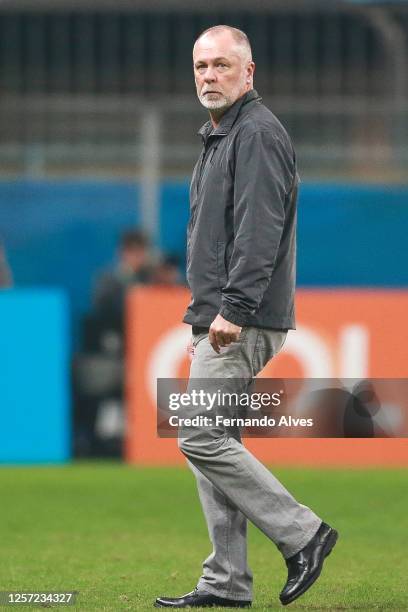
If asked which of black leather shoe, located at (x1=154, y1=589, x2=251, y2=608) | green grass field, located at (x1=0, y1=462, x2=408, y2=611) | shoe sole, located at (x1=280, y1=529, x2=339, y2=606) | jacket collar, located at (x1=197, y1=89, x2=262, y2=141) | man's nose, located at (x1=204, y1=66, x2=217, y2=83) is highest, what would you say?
man's nose, located at (x1=204, y1=66, x2=217, y2=83)

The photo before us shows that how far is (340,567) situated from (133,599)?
4.88ft

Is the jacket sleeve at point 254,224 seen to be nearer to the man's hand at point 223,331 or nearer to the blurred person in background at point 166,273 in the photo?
the man's hand at point 223,331

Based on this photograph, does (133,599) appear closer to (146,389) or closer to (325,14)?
(146,389)

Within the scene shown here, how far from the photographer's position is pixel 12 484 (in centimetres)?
1076

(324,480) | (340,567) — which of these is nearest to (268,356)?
(340,567)

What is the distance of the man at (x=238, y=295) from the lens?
552 centimetres

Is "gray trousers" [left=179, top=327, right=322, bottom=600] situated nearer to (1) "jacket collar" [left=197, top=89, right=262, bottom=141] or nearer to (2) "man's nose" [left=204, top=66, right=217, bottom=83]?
(1) "jacket collar" [left=197, top=89, right=262, bottom=141]

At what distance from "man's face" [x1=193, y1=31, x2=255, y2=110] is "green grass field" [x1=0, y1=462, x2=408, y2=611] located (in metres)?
1.97

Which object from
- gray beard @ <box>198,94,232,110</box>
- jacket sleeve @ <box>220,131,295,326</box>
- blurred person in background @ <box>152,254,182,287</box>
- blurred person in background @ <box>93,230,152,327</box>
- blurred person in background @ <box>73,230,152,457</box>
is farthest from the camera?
blurred person in background @ <box>152,254,182,287</box>

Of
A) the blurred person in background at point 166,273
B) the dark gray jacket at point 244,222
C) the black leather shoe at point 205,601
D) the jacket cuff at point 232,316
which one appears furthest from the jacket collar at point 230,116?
the blurred person in background at point 166,273

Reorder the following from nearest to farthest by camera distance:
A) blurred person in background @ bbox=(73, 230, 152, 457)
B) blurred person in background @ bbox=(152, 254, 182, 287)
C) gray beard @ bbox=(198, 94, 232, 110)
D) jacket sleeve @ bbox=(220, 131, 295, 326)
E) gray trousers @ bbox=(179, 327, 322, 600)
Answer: jacket sleeve @ bbox=(220, 131, 295, 326) → gray trousers @ bbox=(179, 327, 322, 600) → gray beard @ bbox=(198, 94, 232, 110) → blurred person in background @ bbox=(73, 230, 152, 457) → blurred person in background @ bbox=(152, 254, 182, 287)

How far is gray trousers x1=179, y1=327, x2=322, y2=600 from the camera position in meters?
5.61

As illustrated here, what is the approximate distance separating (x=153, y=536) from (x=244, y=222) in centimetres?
335

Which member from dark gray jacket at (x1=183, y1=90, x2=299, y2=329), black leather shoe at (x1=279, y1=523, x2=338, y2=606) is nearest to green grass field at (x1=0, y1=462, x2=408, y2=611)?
black leather shoe at (x1=279, y1=523, x2=338, y2=606)
